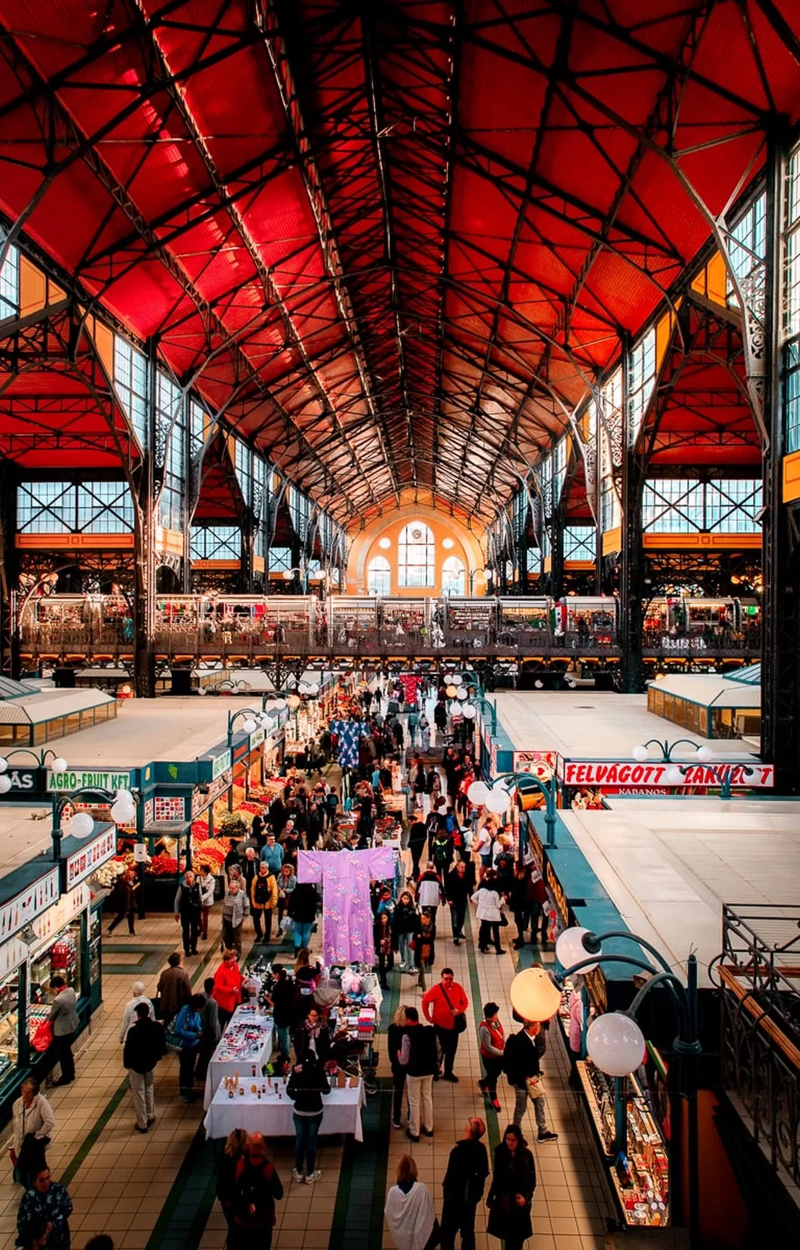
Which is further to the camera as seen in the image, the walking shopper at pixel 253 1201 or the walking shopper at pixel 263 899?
the walking shopper at pixel 263 899

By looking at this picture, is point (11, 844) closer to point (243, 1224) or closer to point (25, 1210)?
point (25, 1210)

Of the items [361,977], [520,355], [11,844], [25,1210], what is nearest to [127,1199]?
[25,1210]

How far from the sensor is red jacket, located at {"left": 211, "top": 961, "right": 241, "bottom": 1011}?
9.04 meters

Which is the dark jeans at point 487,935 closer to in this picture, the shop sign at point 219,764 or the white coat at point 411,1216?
the shop sign at point 219,764

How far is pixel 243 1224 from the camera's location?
18.5 feet

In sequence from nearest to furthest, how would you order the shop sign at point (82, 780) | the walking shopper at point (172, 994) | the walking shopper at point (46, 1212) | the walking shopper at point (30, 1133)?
the walking shopper at point (46, 1212) < the walking shopper at point (30, 1133) < the walking shopper at point (172, 994) < the shop sign at point (82, 780)

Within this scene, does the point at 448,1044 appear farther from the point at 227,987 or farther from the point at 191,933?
Result: the point at 191,933

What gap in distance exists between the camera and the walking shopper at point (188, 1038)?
8414 mm

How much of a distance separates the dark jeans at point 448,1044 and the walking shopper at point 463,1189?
2.44 m

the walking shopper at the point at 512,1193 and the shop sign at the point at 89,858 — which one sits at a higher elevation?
the shop sign at the point at 89,858

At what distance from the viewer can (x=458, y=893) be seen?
12258mm

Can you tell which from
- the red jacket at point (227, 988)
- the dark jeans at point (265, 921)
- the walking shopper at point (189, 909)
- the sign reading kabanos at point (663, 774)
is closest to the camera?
the red jacket at point (227, 988)

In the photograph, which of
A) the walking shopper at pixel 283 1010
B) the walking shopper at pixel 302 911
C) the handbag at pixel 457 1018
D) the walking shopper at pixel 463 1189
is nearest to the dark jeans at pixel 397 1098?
the handbag at pixel 457 1018

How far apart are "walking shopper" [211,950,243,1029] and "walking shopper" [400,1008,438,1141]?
91.2 inches
